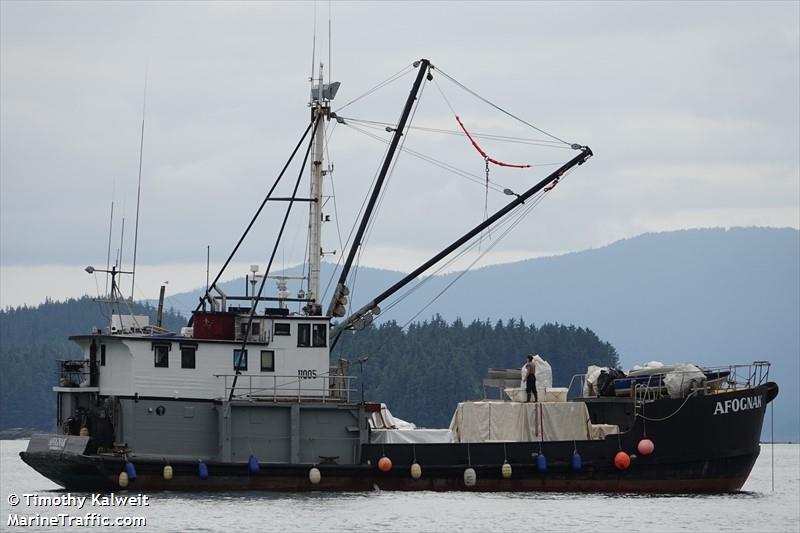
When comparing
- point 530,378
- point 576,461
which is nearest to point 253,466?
point 530,378

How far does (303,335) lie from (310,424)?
94.2 inches

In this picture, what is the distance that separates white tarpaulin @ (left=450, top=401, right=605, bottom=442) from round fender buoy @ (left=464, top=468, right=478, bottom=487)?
929mm

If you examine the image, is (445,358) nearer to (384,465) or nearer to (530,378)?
(530,378)

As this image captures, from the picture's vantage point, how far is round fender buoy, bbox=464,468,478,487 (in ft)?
122

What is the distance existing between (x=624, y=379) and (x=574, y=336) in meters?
94.1

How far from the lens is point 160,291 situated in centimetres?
3784

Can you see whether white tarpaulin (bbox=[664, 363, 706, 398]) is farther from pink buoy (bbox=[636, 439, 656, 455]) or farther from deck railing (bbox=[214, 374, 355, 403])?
deck railing (bbox=[214, 374, 355, 403])

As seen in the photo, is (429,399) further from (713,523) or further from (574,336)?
(713,523)

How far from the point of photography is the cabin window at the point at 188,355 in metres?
37.2

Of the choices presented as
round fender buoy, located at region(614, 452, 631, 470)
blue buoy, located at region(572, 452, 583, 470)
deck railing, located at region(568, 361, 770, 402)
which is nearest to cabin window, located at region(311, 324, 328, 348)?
deck railing, located at region(568, 361, 770, 402)

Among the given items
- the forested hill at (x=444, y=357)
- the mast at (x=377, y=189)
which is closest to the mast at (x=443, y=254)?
the mast at (x=377, y=189)

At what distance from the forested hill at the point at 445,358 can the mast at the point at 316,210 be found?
3062 inches

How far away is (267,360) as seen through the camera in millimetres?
37812

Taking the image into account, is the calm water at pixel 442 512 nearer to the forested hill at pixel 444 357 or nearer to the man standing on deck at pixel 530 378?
the man standing on deck at pixel 530 378
